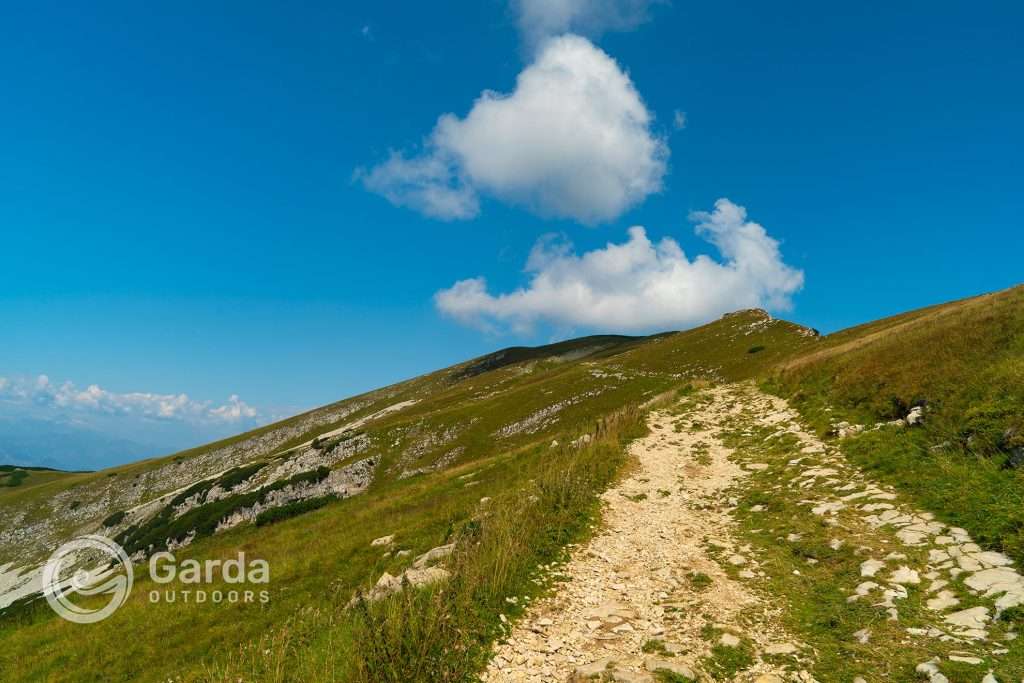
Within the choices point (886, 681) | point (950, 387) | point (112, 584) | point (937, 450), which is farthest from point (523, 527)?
point (112, 584)

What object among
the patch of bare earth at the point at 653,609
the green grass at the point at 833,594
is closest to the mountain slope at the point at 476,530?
the patch of bare earth at the point at 653,609

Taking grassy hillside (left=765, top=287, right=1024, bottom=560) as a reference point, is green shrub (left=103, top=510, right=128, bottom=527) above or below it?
below

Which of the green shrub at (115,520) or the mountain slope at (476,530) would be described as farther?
the green shrub at (115,520)

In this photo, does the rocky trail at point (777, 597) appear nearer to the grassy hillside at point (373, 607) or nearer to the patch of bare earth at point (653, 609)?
the patch of bare earth at point (653, 609)

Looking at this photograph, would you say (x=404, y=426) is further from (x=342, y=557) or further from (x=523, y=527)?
(x=523, y=527)

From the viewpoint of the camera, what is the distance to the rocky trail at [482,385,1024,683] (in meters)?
7.74

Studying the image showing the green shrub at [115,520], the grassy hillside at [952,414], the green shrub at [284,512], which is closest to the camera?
the grassy hillside at [952,414]

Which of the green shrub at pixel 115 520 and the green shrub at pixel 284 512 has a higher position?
the green shrub at pixel 284 512

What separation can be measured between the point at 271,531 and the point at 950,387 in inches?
1382

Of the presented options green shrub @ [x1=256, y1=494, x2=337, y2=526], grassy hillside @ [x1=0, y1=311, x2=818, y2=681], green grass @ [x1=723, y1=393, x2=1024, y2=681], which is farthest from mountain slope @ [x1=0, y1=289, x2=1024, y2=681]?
green grass @ [x1=723, y1=393, x2=1024, y2=681]

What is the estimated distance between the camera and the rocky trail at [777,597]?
774 centimetres

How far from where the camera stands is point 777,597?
10.1 metres

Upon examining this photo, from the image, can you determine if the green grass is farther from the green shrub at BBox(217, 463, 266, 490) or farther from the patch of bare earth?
the green shrub at BBox(217, 463, 266, 490)

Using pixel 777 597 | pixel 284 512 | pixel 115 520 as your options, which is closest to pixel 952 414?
pixel 777 597
